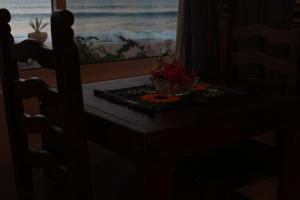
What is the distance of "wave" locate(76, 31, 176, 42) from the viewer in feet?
8.36

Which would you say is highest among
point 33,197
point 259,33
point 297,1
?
point 297,1

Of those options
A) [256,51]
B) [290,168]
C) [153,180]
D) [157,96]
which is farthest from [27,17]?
[290,168]

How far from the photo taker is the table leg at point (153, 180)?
4.29ft

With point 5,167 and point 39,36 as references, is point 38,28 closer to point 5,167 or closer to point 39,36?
point 39,36

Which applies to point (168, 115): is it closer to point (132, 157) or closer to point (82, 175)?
point (132, 157)

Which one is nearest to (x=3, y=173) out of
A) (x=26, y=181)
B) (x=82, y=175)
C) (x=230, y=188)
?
(x=26, y=181)

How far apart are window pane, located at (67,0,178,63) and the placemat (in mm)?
716

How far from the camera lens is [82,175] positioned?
52.2 inches

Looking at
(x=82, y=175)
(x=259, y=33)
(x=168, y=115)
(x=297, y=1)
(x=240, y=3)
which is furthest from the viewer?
(x=240, y=3)

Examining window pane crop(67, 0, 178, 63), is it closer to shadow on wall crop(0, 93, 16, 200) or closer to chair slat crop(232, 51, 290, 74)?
shadow on wall crop(0, 93, 16, 200)

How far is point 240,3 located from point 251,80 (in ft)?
1.78

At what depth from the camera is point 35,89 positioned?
55.2 inches

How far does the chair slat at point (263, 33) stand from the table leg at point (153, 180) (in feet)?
3.15

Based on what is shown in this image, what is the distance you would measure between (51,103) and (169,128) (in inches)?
14.9
